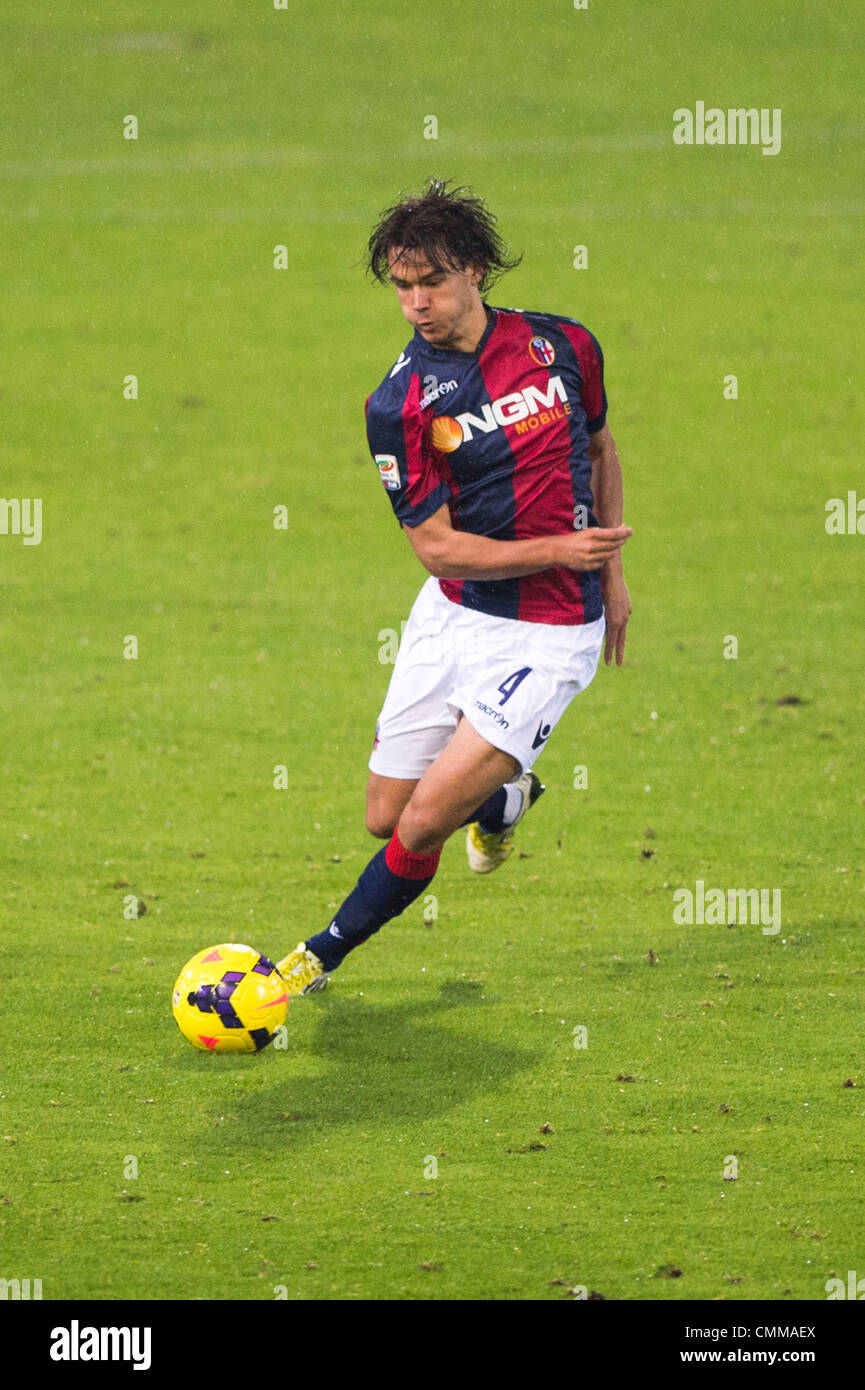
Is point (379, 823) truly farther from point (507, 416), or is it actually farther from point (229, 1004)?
point (507, 416)

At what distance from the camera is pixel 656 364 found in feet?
67.9

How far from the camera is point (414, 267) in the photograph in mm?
6816

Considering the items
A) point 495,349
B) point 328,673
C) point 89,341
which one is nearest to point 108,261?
point 89,341

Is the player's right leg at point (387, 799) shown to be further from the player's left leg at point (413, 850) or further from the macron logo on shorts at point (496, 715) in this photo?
the macron logo on shorts at point (496, 715)

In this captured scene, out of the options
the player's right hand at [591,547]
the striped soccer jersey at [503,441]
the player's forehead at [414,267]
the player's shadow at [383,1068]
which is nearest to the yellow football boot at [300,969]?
the player's shadow at [383,1068]

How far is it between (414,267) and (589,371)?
0.94 m

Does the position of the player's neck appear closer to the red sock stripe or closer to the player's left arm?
the player's left arm

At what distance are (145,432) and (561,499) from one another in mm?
12748

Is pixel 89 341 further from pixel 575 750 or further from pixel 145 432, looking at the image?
pixel 575 750

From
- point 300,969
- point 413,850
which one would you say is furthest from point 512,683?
point 300,969

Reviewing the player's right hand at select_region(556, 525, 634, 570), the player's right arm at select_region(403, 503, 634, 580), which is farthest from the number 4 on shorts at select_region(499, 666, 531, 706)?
the player's right hand at select_region(556, 525, 634, 570)

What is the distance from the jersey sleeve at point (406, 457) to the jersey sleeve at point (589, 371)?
31.1 inches

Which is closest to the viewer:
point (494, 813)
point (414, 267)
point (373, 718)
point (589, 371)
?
point (414, 267)

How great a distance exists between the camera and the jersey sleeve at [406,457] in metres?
6.89
